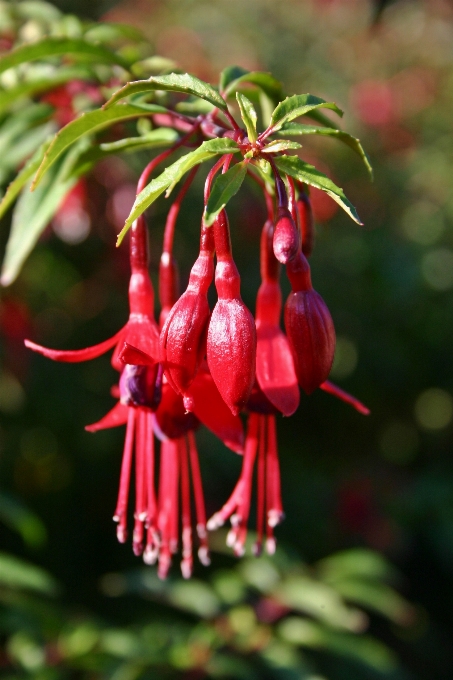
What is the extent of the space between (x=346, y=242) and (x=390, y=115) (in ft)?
2.64

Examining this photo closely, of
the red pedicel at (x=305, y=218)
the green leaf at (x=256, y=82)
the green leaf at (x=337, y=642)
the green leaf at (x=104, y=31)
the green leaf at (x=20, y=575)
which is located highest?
the green leaf at (x=104, y=31)

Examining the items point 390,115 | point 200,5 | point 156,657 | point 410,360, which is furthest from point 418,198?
point 156,657

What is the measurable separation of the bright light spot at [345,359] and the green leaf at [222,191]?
1.80 metres

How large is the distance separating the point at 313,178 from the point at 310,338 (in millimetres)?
139

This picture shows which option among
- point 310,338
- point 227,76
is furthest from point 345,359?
point 310,338

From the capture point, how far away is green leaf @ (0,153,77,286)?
0.83m

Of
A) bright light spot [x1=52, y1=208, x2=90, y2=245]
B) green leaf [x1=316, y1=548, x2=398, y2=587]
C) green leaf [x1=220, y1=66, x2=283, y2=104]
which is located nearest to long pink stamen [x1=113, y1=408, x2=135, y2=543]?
green leaf [x1=220, y1=66, x2=283, y2=104]

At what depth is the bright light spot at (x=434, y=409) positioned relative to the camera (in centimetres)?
256

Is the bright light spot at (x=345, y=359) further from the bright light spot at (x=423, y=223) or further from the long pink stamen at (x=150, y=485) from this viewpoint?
the long pink stamen at (x=150, y=485)

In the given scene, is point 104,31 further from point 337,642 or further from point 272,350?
point 337,642

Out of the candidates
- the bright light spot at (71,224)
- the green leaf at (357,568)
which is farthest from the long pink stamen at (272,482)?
the bright light spot at (71,224)

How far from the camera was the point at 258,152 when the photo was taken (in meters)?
0.57

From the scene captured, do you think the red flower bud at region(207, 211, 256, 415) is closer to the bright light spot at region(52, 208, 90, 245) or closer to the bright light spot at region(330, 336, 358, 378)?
the bright light spot at region(52, 208, 90, 245)

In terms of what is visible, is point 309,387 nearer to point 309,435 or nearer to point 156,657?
point 156,657
